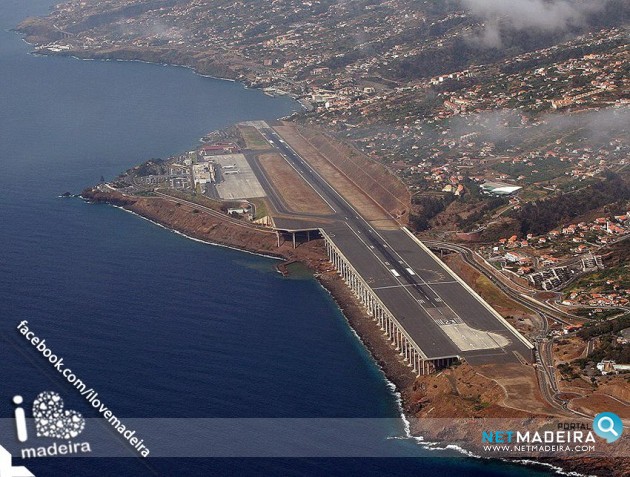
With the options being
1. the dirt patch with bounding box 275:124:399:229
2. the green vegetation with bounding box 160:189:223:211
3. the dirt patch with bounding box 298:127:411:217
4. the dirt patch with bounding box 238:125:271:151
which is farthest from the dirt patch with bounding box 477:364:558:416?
the dirt patch with bounding box 238:125:271:151

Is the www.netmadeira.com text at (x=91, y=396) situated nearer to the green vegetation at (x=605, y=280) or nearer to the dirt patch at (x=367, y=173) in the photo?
the green vegetation at (x=605, y=280)

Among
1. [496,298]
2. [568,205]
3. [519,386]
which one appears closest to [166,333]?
[519,386]

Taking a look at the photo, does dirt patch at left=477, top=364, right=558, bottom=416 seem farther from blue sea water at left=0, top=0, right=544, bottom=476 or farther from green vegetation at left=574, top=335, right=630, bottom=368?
blue sea water at left=0, top=0, right=544, bottom=476

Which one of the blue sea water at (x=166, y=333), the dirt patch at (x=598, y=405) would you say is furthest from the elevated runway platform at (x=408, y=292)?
the dirt patch at (x=598, y=405)

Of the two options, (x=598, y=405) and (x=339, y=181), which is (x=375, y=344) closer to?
(x=598, y=405)

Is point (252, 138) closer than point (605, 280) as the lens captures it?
No

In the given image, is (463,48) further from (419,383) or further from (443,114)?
(419,383)

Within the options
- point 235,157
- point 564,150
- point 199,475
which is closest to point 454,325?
point 199,475
